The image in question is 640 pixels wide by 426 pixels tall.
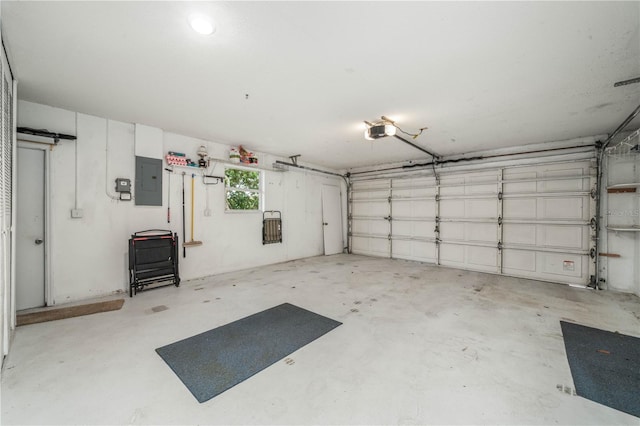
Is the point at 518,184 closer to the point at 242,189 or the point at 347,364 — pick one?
the point at 347,364

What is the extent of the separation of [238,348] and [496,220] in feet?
18.5

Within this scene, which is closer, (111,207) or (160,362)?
(160,362)

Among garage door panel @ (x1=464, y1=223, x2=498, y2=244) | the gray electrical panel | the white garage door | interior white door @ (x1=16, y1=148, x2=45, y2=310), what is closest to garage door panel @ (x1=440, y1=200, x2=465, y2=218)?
the white garage door

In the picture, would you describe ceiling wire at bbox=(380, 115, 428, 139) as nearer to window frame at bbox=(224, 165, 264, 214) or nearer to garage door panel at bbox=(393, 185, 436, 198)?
garage door panel at bbox=(393, 185, 436, 198)

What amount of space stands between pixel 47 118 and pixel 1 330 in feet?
9.44

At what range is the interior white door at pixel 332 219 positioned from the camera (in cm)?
765

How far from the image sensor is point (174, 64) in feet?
7.82

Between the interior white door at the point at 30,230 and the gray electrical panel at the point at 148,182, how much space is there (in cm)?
107

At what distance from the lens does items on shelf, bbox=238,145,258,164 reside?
539cm

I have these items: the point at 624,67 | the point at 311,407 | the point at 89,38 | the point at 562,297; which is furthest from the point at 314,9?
the point at 562,297

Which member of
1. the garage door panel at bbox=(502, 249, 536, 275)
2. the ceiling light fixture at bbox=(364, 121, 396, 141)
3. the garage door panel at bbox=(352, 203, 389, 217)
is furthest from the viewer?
the garage door panel at bbox=(352, 203, 389, 217)

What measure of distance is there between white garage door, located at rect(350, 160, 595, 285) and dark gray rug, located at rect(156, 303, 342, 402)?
4401 mm

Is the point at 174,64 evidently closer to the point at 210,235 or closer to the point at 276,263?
the point at 210,235

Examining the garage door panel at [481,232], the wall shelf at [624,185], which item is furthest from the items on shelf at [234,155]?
the wall shelf at [624,185]
